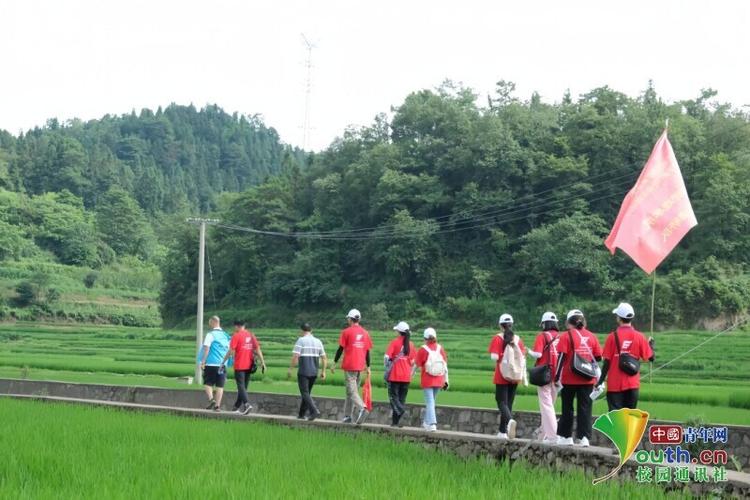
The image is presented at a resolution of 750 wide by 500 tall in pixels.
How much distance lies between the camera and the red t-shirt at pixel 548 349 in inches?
492

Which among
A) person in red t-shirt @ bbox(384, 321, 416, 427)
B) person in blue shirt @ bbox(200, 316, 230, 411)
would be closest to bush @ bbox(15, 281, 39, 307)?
person in blue shirt @ bbox(200, 316, 230, 411)

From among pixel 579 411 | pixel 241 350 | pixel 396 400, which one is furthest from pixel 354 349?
pixel 579 411

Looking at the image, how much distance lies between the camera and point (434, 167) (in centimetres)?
7181

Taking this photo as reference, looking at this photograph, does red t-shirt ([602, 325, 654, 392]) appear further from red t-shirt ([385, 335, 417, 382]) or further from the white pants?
red t-shirt ([385, 335, 417, 382])

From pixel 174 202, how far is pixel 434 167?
84681mm

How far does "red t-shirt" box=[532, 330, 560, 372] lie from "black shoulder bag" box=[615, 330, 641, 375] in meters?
Answer: 1.04

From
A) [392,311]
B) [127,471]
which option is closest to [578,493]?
[127,471]

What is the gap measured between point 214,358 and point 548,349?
7.29m

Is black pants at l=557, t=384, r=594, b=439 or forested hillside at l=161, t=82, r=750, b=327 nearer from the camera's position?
black pants at l=557, t=384, r=594, b=439

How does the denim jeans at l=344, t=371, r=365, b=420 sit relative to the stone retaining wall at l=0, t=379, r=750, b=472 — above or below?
above

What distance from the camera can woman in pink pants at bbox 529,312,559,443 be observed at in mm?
12508

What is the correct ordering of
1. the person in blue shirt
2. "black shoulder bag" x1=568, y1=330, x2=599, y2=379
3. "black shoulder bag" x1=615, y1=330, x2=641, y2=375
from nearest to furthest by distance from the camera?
"black shoulder bag" x1=615, y1=330, x2=641, y2=375 < "black shoulder bag" x1=568, y1=330, x2=599, y2=379 < the person in blue shirt

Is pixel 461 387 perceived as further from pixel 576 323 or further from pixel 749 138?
Result: pixel 749 138

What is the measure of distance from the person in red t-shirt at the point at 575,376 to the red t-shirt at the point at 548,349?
0.11 m
